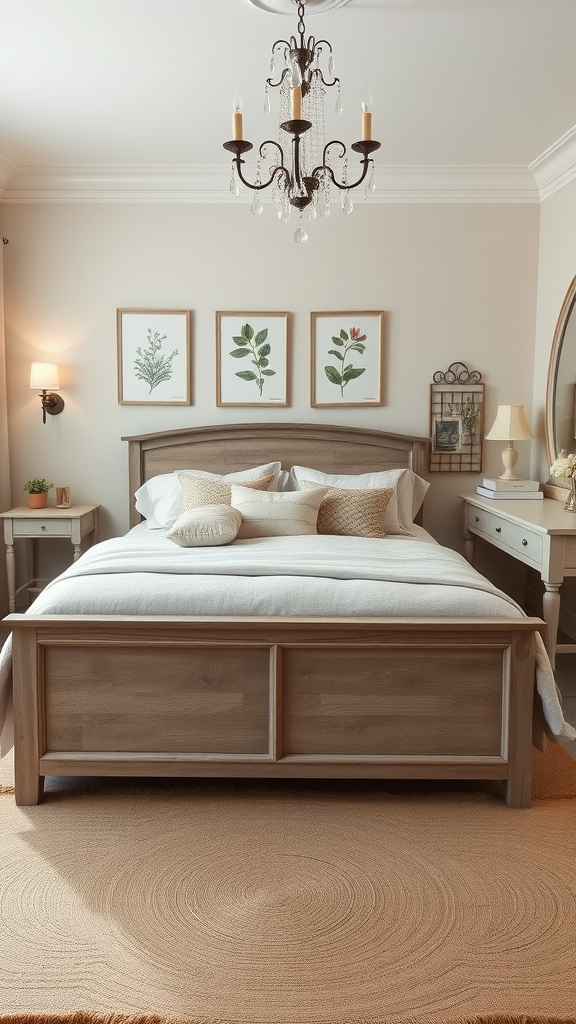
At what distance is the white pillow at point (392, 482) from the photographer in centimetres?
412

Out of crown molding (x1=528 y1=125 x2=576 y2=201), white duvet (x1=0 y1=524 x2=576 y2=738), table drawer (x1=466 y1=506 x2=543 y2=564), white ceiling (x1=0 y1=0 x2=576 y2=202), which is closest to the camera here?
white duvet (x1=0 y1=524 x2=576 y2=738)

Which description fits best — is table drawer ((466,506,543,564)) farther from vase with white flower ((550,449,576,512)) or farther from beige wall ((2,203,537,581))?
beige wall ((2,203,537,581))

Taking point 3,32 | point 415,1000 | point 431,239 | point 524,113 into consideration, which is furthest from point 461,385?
point 415,1000

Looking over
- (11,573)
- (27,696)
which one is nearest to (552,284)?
(11,573)

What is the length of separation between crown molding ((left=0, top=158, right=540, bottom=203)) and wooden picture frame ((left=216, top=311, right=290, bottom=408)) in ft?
2.29

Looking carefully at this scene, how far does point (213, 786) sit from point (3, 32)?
9.29 feet

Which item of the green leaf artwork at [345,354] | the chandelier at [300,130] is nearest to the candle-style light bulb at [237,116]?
the chandelier at [300,130]

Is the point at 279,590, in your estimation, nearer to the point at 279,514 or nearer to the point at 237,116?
the point at 279,514

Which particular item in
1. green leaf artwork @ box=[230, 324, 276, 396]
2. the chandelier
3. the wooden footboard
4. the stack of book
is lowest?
the wooden footboard

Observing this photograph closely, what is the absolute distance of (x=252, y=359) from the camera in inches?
178

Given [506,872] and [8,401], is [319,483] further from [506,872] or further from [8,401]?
[506,872]

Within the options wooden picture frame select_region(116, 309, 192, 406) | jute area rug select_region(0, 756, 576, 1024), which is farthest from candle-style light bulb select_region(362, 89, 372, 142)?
wooden picture frame select_region(116, 309, 192, 406)

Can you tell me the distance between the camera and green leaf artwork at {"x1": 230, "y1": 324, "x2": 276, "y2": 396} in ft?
14.8

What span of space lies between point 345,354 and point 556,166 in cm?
149
